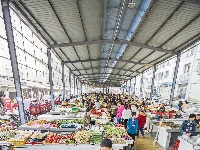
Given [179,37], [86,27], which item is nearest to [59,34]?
[86,27]

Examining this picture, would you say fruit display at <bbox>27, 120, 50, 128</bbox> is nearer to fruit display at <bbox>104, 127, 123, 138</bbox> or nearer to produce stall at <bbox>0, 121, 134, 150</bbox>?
produce stall at <bbox>0, 121, 134, 150</bbox>

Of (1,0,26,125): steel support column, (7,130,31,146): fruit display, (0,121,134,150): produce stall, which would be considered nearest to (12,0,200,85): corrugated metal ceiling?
(1,0,26,125): steel support column

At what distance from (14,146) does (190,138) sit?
19.2 ft

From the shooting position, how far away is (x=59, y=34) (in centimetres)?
1185

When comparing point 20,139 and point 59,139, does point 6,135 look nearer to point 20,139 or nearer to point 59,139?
point 20,139

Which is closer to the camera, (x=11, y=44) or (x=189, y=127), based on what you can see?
(x=189, y=127)

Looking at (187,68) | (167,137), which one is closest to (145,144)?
(167,137)

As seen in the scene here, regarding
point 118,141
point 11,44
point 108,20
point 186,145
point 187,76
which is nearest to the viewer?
point 118,141

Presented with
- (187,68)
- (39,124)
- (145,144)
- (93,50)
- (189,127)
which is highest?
(93,50)

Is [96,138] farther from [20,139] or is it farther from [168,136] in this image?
[168,136]

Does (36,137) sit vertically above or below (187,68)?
below

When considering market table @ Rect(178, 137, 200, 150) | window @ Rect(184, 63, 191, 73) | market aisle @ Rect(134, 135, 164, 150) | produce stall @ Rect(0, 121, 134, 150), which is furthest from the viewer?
window @ Rect(184, 63, 191, 73)

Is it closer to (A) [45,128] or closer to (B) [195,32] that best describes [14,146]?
(A) [45,128]

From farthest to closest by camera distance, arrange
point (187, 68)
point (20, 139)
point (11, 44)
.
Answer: point (187, 68) < point (11, 44) < point (20, 139)
